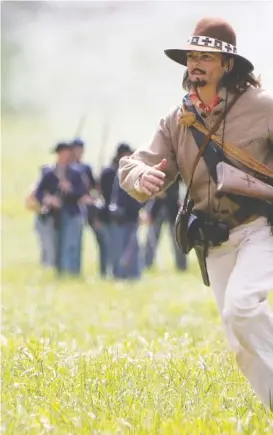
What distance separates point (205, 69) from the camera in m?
7.03

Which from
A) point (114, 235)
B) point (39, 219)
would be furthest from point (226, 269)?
point (39, 219)

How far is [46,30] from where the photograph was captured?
4494cm

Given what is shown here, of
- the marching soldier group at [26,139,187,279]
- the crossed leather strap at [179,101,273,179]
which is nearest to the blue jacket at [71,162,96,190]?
the marching soldier group at [26,139,187,279]

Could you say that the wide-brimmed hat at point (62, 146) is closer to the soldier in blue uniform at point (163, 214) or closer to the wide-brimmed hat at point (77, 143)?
the wide-brimmed hat at point (77, 143)

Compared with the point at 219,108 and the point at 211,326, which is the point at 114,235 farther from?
the point at 219,108

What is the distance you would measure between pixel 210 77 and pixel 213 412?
1.77m

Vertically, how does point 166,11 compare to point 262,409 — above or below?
below

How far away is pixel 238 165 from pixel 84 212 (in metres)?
14.6

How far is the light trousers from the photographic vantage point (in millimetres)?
6578

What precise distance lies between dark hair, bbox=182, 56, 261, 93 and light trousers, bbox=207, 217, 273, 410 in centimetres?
70

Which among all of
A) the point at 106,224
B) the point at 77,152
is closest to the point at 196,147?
the point at 77,152

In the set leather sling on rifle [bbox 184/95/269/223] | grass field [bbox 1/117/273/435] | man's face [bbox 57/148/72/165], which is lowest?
man's face [bbox 57/148/72/165]

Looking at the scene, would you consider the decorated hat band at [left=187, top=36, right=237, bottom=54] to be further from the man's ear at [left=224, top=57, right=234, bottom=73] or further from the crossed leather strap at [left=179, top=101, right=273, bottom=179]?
the crossed leather strap at [left=179, top=101, right=273, bottom=179]

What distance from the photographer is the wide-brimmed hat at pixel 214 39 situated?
6934mm
